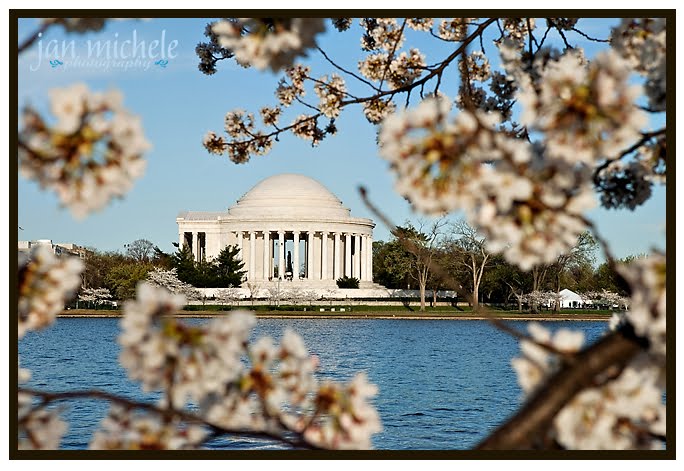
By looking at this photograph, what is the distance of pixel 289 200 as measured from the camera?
245 feet

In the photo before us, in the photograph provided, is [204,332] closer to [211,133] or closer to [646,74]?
[646,74]

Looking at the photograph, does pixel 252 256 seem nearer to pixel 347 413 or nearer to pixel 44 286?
pixel 44 286

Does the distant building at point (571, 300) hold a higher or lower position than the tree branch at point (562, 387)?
lower

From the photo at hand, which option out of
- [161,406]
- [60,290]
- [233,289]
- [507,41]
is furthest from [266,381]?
[233,289]

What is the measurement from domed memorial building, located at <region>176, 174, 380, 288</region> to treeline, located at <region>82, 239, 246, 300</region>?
7.64 feet

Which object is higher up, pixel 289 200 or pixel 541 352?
pixel 289 200

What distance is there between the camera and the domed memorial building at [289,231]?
7388 centimetres

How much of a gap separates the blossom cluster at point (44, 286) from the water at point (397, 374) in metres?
11.3

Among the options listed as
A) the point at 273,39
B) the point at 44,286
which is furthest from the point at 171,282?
the point at 273,39

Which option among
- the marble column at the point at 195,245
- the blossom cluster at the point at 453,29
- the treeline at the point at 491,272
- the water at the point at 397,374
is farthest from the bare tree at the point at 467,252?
the blossom cluster at the point at 453,29

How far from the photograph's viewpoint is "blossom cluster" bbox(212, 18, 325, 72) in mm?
2309

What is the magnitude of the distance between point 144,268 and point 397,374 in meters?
35.9

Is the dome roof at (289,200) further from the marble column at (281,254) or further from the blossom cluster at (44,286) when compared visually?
the blossom cluster at (44,286)

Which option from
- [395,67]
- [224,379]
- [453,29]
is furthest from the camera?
[453,29]
